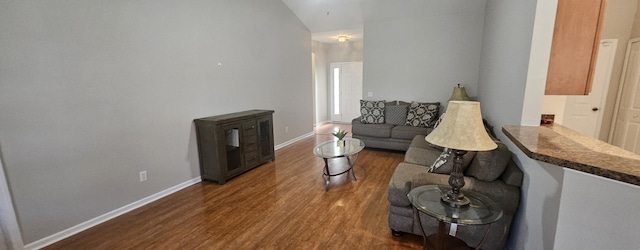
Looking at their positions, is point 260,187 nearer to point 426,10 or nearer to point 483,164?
point 483,164

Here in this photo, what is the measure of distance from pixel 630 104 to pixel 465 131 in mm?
3671

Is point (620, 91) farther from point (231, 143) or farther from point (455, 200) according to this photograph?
point (231, 143)

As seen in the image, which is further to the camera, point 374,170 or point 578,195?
point 374,170

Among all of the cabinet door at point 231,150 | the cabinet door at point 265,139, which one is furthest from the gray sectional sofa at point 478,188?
the cabinet door at point 265,139

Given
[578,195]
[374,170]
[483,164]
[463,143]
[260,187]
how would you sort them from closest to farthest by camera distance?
[578,195] → [463,143] → [483,164] → [260,187] → [374,170]

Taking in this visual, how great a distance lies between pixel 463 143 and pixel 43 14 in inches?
127

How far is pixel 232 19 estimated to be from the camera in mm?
3857

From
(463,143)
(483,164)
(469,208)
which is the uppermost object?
(463,143)

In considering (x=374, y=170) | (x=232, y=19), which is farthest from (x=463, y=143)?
(x=232, y=19)

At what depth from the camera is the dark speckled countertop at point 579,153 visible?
986 mm

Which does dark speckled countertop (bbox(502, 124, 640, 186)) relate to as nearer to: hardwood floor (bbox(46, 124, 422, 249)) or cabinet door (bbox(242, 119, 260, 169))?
hardwood floor (bbox(46, 124, 422, 249))

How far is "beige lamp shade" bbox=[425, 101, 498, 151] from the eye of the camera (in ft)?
4.80

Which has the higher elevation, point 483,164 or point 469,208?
point 483,164

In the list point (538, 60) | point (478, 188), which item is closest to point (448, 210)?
point (478, 188)
